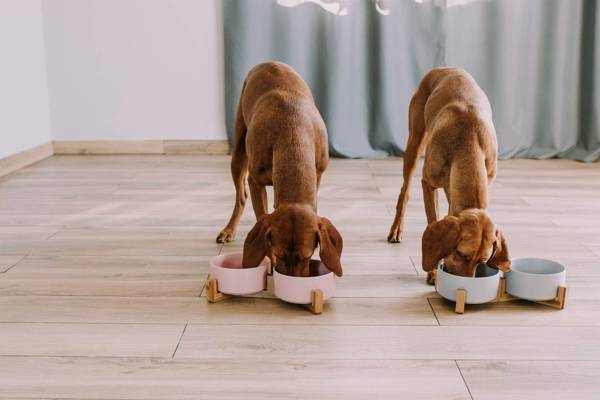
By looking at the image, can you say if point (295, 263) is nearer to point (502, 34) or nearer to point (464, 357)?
point (464, 357)

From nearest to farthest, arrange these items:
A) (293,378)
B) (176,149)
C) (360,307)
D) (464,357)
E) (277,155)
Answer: (293,378) → (464,357) → (360,307) → (277,155) → (176,149)

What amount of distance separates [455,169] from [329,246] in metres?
0.60

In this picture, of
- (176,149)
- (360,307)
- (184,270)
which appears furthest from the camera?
(176,149)

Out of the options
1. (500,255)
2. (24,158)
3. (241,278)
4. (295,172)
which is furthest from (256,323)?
(24,158)

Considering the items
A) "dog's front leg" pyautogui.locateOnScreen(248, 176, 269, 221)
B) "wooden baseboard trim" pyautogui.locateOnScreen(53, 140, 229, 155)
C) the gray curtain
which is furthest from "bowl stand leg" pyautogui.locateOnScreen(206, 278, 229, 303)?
"wooden baseboard trim" pyautogui.locateOnScreen(53, 140, 229, 155)

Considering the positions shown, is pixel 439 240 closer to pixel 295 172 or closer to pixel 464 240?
pixel 464 240

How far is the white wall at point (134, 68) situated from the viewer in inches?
193

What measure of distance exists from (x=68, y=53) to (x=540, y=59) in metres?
3.81

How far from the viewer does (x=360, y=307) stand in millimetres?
2055

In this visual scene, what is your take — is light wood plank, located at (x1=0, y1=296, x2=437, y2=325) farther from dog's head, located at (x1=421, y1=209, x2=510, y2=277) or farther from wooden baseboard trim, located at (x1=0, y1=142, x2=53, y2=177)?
wooden baseboard trim, located at (x1=0, y1=142, x2=53, y2=177)

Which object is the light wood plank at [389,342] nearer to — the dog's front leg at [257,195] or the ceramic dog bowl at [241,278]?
the ceramic dog bowl at [241,278]

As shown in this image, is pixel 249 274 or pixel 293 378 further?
pixel 249 274

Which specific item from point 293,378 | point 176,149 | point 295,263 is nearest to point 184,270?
point 295,263

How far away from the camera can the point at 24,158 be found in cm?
452
